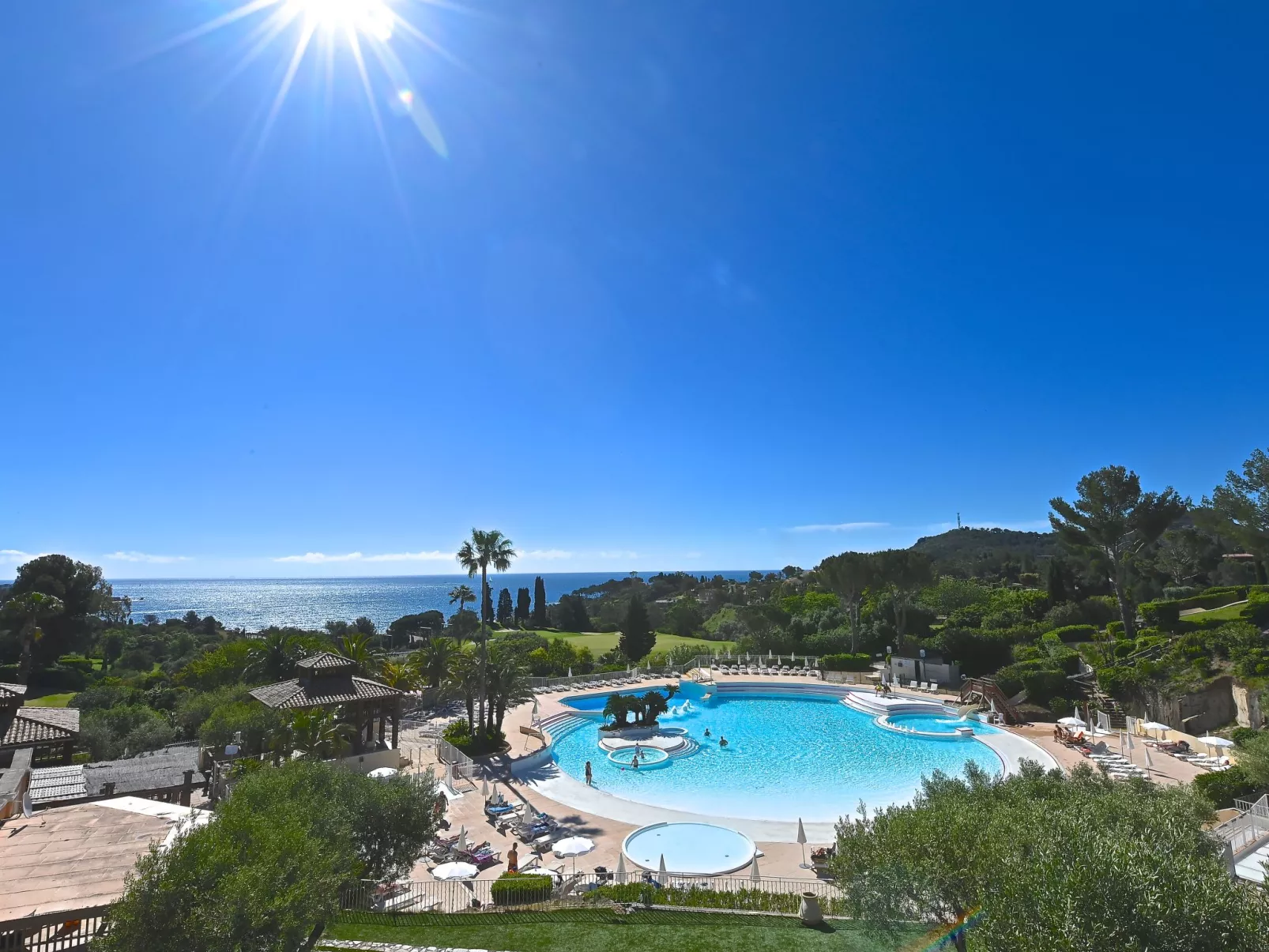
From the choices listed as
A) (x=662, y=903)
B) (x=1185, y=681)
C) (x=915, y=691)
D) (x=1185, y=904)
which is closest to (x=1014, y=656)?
(x=915, y=691)

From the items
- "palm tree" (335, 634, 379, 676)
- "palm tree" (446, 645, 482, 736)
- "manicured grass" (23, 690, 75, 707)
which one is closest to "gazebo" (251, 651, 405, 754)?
"palm tree" (446, 645, 482, 736)

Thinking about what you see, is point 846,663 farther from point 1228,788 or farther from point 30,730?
point 30,730

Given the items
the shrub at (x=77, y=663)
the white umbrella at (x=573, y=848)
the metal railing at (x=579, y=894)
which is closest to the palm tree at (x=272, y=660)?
the metal railing at (x=579, y=894)

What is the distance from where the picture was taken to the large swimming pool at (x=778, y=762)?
2055cm

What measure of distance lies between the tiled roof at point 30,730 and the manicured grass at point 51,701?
20.8m

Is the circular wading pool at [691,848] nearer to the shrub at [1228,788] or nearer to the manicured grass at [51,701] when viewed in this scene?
the shrub at [1228,788]

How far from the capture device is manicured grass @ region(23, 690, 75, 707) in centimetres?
3384

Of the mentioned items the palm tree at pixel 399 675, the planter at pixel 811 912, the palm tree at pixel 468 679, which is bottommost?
the planter at pixel 811 912

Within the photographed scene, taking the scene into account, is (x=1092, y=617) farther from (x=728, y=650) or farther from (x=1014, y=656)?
(x=728, y=650)

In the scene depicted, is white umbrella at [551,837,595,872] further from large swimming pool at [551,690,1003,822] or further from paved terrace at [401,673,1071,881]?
large swimming pool at [551,690,1003,822]

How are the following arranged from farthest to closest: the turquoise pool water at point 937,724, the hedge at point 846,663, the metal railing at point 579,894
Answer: the hedge at point 846,663
the turquoise pool water at point 937,724
the metal railing at point 579,894

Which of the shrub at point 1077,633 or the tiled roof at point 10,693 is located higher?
the tiled roof at point 10,693

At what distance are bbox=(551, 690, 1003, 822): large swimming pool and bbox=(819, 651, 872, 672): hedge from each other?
23.1ft

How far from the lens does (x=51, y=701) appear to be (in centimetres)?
3494
